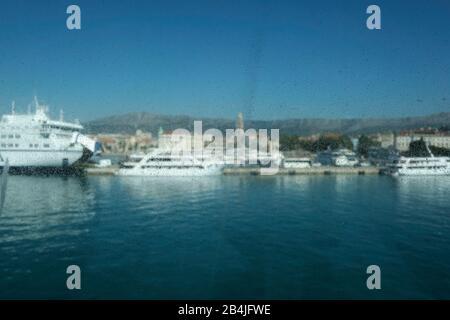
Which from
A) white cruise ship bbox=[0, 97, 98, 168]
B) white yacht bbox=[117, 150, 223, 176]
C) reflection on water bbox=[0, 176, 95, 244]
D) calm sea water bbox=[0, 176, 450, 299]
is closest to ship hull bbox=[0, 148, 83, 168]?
white cruise ship bbox=[0, 97, 98, 168]

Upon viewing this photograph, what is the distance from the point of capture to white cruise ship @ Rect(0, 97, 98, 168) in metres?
28.3

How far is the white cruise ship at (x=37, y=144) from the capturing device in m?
28.3

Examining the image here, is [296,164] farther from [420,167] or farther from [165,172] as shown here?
[165,172]

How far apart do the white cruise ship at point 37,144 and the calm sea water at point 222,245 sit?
33.1 feet

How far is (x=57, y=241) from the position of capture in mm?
10328

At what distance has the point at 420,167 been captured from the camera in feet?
101

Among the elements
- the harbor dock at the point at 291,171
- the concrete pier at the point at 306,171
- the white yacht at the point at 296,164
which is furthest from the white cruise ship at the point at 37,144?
the white yacht at the point at 296,164

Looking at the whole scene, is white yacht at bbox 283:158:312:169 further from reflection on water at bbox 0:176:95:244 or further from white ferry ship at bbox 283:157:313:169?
reflection on water at bbox 0:176:95:244

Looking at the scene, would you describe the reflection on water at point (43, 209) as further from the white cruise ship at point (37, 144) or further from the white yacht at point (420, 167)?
the white yacht at point (420, 167)

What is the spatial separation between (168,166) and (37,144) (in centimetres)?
948

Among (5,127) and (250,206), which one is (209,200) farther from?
(5,127)

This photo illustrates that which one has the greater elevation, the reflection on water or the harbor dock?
the harbor dock

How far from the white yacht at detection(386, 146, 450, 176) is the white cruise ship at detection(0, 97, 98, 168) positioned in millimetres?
23344

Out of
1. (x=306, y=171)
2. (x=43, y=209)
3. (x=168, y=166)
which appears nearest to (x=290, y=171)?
(x=306, y=171)
